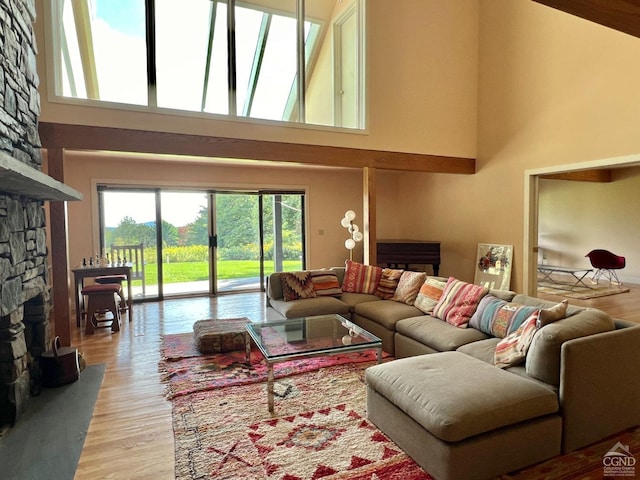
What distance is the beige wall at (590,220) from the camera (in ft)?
26.3

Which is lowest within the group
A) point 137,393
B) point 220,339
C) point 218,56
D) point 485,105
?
point 137,393

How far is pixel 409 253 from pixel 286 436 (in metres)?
5.04

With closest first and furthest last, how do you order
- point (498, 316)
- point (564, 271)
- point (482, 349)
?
point (482, 349) → point (498, 316) → point (564, 271)

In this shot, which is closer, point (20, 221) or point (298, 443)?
point (298, 443)

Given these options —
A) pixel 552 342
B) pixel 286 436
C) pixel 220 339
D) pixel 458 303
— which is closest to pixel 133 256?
pixel 220 339

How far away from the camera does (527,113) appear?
5449 mm

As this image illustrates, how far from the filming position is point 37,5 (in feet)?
12.6

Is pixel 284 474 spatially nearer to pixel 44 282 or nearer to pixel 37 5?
pixel 44 282

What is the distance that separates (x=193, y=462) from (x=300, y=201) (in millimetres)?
5792

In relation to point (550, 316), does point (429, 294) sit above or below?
below

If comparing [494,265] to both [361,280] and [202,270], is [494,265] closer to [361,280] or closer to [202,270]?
[361,280]

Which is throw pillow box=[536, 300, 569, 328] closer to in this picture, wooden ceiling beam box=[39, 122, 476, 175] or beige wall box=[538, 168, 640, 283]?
wooden ceiling beam box=[39, 122, 476, 175]

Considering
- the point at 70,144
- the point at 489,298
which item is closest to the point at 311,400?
the point at 489,298

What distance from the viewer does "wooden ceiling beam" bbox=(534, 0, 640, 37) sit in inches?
38.9
